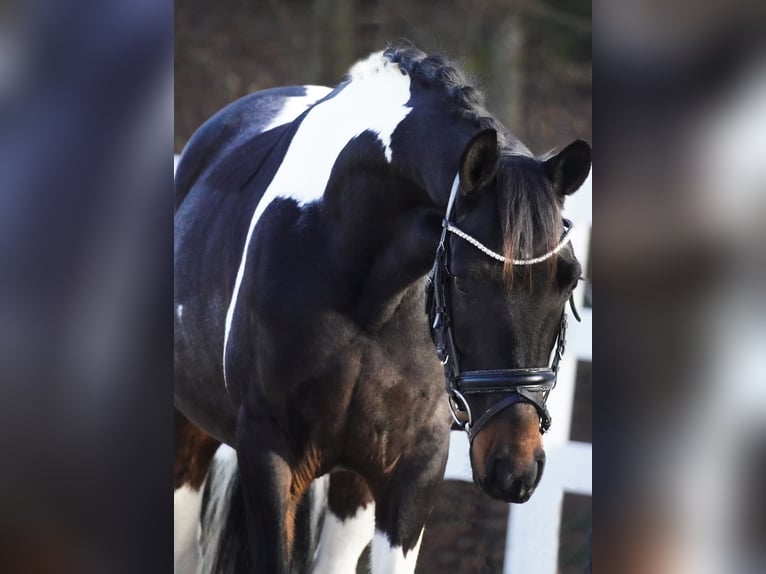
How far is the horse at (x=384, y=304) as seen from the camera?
1963 millimetres

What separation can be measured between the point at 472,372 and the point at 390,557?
664 millimetres

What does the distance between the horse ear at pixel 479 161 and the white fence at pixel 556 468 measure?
790 mm

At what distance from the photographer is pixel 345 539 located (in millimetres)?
2791

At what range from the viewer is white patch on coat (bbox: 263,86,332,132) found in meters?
2.93

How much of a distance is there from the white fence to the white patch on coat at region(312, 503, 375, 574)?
0.31 metres

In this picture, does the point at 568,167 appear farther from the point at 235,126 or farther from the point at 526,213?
the point at 235,126

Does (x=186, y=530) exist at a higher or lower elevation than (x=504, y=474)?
lower

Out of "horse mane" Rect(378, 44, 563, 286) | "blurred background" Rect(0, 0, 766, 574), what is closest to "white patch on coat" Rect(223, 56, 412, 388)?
"horse mane" Rect(378, 44, 563, 286)

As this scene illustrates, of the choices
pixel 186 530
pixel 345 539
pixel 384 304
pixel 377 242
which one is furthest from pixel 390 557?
pixel 186 530

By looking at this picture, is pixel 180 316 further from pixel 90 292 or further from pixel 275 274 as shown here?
pixel 90 292

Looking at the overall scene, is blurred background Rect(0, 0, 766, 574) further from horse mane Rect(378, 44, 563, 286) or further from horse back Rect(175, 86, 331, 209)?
horse back Rect(175, 86, 331, 209)

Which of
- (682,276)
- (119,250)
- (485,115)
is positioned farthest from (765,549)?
(119,250)

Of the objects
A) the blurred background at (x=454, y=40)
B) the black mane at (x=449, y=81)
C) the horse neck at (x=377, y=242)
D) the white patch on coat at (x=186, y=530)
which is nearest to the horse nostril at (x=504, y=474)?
the horse neck at (x=377, y=242)

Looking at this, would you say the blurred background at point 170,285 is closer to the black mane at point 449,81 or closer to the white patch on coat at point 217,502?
the black mane at point 449,81
